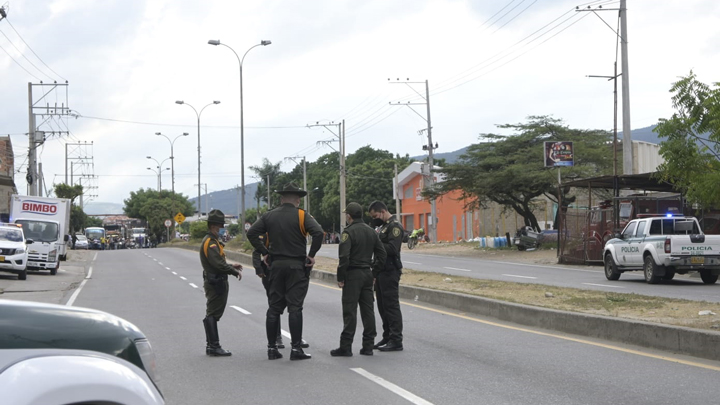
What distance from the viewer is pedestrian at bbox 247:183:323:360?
9.41 m

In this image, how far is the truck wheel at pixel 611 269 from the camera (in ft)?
74.7

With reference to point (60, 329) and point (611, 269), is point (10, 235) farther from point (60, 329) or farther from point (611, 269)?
point (60, 329)

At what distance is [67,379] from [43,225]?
3041 centimetres

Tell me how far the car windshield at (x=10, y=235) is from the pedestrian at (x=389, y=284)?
19.9 metres

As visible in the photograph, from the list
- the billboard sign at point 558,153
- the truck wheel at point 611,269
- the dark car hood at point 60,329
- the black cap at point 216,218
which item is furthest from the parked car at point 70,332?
the billboard sign at point 558,153

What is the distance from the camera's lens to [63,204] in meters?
35.1

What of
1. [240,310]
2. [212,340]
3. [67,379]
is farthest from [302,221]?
[240,310]

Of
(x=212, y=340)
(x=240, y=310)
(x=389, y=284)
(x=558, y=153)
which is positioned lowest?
(x=240, y=310)

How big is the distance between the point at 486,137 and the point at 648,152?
1927cm

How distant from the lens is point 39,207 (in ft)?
113

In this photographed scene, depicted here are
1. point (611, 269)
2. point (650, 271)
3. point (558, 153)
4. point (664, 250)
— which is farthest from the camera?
point (558, 153)

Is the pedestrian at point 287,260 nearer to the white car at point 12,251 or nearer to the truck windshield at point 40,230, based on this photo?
the white car at point 12,251

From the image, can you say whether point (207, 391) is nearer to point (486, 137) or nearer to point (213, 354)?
point (213, 354)

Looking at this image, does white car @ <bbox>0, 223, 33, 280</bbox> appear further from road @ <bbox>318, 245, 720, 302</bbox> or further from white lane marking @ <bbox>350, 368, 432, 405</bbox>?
white lane marking @ <bbox>350, 368, 432, 405</bbox>
